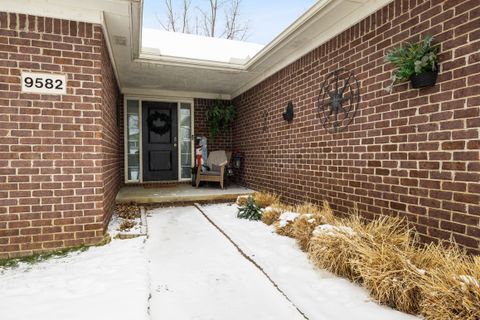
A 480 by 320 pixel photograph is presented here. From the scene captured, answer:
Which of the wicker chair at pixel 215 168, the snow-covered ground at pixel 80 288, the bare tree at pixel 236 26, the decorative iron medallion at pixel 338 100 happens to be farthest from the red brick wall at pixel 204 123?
the bare tree at pixel 236 26

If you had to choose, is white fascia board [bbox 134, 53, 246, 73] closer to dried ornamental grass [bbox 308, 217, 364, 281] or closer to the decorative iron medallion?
the decorative iron medallion

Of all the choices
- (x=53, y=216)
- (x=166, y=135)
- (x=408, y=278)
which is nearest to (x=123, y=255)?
(x=53, y=216)

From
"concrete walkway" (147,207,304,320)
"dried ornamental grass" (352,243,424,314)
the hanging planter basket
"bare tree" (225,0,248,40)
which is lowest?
"concrete walkway" (147,207,304,320)

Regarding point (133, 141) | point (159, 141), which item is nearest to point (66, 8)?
point (133, 141)

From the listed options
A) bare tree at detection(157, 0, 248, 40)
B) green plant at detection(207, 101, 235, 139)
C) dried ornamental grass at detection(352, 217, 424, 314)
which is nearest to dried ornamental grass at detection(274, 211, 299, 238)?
dried ornamental grass at detection(352, 217, 424, 314)

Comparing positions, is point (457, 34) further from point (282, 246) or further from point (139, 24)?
point (139, 24)

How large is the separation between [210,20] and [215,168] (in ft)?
28.6

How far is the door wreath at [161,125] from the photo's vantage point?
6.84m

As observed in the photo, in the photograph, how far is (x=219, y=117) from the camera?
6.81 m

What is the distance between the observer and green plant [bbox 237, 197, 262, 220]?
403 cm

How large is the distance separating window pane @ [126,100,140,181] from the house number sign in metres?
3.93

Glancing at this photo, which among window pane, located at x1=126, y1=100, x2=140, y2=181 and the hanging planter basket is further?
window pane, located at x1=126, y1=100, x2=140, y2=181

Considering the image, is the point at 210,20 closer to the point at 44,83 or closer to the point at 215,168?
the point at 215,168

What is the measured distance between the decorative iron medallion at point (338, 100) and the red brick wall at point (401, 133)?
9cm
